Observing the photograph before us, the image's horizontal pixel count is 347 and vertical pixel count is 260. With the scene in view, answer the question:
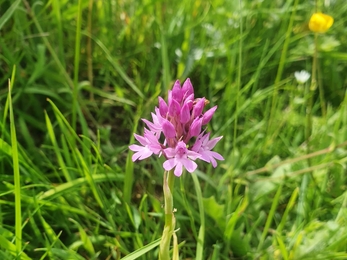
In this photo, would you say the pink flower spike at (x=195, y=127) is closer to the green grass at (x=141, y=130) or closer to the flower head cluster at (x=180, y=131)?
the flower head cluster at (x=180, y=131)

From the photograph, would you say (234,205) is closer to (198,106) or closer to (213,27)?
(198,106)

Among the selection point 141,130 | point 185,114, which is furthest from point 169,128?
point 141,130

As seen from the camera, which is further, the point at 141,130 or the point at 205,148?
the point at 141,130

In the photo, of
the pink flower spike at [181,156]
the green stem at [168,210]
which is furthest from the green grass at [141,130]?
the pink flower spike at [181,156]

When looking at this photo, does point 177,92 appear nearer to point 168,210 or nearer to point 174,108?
point 174,108

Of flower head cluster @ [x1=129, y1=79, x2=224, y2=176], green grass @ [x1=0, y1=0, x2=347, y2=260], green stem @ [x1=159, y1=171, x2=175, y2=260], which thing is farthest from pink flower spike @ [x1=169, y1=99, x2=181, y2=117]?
green grass @ [x1=0, y1=0, x2=347, y2=260]

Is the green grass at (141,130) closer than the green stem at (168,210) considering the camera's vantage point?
No

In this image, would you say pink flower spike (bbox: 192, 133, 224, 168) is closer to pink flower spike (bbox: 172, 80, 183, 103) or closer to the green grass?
pink flower spike (bbox: 172, 80, 183, 103)
